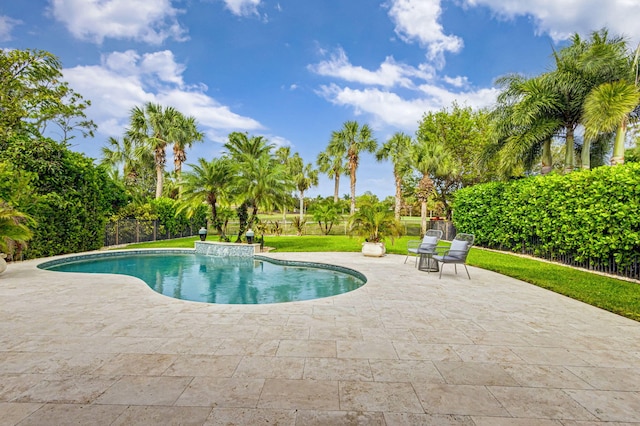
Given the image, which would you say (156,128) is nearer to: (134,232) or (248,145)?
(248,145)

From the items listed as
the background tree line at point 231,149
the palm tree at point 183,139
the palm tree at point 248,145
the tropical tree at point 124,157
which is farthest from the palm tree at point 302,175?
the tropical tree at point 124,157

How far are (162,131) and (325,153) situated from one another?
15.9 metres

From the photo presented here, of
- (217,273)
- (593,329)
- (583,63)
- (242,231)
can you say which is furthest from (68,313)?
(583,63)

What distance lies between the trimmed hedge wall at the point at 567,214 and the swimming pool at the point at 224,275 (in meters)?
7.12

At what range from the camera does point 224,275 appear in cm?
1020

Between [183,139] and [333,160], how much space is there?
1498 centimetres

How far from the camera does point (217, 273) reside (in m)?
10.5

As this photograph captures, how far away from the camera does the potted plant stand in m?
12.7

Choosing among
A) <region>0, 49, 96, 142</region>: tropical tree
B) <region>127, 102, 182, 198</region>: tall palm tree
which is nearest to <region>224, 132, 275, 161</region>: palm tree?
<region>127, 102, 182, 198</region>: tall palm tree

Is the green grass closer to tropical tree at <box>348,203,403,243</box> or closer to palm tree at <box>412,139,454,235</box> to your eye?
tropical tree at <box>348,203,403,243</box>

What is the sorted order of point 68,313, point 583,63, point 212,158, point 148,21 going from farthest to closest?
point 212,158, point 148,21, point 583,63, point 68,313

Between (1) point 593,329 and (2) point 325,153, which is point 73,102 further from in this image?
(1) point 593,329

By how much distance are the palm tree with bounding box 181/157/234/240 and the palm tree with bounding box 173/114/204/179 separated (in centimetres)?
1223

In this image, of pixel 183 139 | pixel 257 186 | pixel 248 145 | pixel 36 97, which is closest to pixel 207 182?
pixel 257 186
